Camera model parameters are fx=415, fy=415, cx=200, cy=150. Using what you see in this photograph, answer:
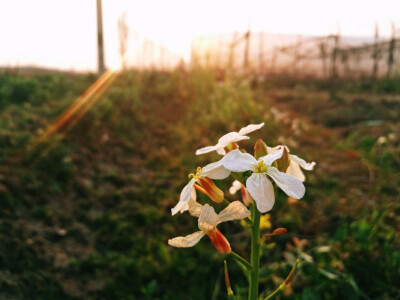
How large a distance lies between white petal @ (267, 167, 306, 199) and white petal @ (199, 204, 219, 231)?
5.9 inches

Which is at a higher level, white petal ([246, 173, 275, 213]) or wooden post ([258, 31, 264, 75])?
white petal ([246, 173, 275, 213])

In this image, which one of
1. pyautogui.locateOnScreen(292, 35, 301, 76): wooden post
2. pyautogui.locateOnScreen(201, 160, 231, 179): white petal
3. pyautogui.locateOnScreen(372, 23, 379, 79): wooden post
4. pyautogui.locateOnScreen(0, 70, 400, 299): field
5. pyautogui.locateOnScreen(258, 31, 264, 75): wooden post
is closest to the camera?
pyautogui.locateOnScreen(201, 160, 231, 179): white petal

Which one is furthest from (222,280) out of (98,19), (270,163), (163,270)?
(98,19)

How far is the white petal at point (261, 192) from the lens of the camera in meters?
0.82

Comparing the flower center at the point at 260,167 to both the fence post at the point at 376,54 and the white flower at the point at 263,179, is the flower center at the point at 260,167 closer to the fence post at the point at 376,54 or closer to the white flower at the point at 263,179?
the white flower at the point at 263,179

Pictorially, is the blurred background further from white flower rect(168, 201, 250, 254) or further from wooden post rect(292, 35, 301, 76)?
wooden post rect(292, 35, 301, 76)

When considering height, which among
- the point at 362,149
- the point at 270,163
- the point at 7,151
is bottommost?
the point at 362,149

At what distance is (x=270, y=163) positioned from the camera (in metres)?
0.90

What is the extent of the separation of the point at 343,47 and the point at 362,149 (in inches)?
399

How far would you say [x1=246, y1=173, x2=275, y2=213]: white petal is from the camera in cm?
82

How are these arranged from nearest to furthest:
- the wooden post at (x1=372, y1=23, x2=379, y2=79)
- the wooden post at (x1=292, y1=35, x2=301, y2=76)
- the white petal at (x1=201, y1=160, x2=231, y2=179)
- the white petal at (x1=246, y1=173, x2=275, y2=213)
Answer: the white petal at (x1=246, y1=173, x2=275, y2=213), the white petal at (x1=201, y1=160, x2=231, y2=179), the wooden post at (x1=372, y1=23, x2=379, y2=79), the wooden post at (x1=292, y1=35, x2=301, y2=76)

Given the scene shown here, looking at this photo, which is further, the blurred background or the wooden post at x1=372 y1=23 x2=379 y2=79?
the wooden post at x1=372 y1=23 x2=379 y2=79

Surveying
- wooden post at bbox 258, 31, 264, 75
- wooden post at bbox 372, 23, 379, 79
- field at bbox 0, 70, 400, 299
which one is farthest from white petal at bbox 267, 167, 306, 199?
wooden post at bbox 258, 31, 264, 75

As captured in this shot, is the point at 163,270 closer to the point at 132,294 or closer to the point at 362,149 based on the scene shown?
the point at 132,294
